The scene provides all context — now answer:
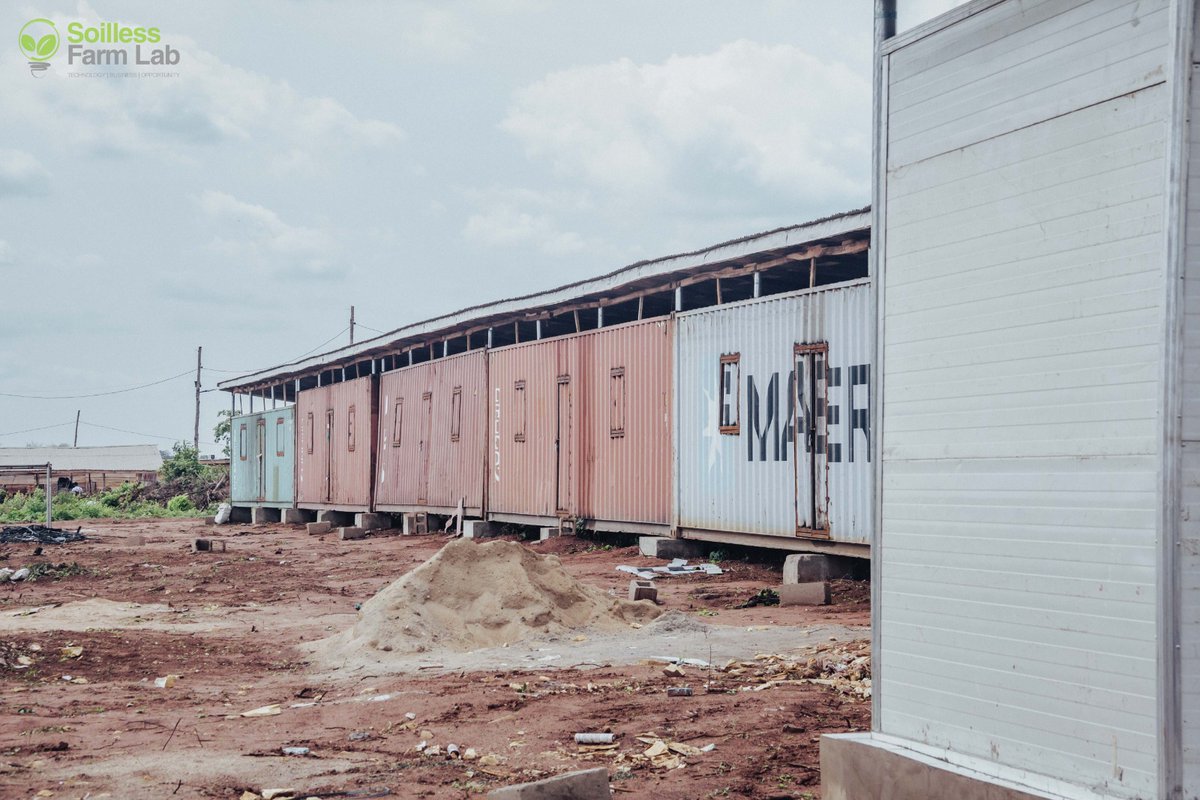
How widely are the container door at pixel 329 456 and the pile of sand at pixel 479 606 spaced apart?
21.8 metres

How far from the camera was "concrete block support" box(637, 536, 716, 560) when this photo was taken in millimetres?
17453

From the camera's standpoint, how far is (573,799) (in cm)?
500

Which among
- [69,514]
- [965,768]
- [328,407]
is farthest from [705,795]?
[69,514]

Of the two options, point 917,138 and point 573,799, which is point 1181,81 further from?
point 573,799

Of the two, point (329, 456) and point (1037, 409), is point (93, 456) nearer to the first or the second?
point (329, 456)

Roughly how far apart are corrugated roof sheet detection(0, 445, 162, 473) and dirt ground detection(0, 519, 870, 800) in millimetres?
72496

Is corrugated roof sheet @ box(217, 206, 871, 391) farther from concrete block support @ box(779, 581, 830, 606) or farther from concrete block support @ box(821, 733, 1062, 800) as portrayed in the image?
concrete block support @ box(821, 733, 1062, 800)

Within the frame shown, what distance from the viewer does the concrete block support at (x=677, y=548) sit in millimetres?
17453

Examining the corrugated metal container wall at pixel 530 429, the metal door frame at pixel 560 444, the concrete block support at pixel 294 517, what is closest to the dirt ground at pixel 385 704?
the metal door frame at pixel 560 444

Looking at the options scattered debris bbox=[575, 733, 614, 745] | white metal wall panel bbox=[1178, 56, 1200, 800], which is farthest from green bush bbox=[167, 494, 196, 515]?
white metal wall panel bbox=[1178, 56, 1200, 800]

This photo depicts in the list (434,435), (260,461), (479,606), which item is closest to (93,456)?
(260,461)

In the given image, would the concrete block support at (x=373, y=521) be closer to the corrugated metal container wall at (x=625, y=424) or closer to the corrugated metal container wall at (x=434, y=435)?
the corrugated metal container wall at (x=434, y=435)

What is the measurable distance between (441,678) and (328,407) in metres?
25.0

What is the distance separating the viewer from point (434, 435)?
26641mm
